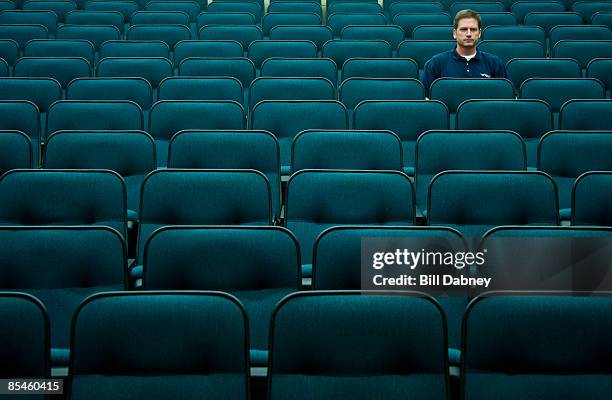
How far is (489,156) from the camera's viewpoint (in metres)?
2.14

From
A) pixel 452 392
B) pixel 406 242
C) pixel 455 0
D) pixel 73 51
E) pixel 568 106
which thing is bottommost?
pixel 452 392

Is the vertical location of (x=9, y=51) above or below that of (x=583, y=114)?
above

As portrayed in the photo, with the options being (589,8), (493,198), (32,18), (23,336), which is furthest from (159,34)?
(23,336)

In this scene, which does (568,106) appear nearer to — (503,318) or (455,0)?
(503,318)

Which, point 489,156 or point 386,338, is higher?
point 489,156

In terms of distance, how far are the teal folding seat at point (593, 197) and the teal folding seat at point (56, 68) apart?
2192 mm

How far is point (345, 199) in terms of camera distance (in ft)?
6.02

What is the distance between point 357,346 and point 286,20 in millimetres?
3200

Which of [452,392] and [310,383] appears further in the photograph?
[452,392]

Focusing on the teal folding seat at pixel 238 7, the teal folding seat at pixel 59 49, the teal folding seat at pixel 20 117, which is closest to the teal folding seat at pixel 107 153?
the teal folding seat at pixel 20 117

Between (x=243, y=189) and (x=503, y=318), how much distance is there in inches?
32.3

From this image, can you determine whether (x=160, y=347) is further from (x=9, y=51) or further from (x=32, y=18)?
(x=32, y=18)

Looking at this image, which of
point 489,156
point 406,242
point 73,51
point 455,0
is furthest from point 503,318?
point 455,0

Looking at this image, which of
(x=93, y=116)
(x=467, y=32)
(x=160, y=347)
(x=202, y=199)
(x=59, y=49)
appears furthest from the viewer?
(x=59, y=49)
